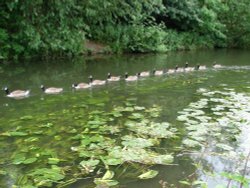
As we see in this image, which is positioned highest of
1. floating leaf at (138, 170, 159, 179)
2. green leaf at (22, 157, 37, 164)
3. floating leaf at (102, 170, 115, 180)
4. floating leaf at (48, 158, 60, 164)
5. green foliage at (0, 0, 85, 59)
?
green foliage at (0, 0, 85, 59)

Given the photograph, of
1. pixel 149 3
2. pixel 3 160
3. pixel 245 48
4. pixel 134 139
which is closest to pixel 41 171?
pixel 3 160

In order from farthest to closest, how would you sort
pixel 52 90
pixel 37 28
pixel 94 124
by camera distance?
1. pixel 37 28
2. pixel 52 90
3. pixel 94 124

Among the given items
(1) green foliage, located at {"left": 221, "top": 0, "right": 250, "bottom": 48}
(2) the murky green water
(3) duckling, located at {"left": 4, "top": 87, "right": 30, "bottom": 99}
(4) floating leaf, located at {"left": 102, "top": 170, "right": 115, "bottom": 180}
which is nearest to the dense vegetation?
(1) green foliage, located at {"left": 221, "top": 0, "right": 250, "bottom": 48}

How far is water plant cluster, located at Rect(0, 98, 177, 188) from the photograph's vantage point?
5.91 m

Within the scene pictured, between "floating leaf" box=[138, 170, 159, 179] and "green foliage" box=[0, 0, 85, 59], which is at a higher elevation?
"green foliage" box=[0, 0, 85, 59]

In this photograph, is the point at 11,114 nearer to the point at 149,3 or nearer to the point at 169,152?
the point at 169,152

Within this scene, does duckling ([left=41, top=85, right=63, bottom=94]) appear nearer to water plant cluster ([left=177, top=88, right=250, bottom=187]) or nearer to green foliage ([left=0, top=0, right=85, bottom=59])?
water plant cluster ([left=177, top=88, right=250, bottom=187])

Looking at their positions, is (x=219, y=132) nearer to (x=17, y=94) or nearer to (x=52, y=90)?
(x=52, y=90)

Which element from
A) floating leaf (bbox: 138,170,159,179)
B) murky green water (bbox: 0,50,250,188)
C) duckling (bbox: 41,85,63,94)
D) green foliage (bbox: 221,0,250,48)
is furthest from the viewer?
green foliage (bbox: 221,0,250,48)

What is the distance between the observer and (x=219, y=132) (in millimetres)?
8141

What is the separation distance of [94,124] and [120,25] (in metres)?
15.7

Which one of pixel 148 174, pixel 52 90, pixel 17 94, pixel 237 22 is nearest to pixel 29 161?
pixel 148 174

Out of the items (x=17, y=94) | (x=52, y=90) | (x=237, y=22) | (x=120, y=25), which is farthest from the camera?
(x=237, y=22)

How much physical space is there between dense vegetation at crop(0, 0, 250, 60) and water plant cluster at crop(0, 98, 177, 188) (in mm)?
8487
